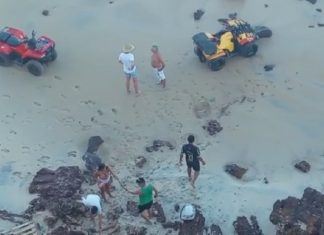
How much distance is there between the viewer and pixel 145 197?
14.2 m

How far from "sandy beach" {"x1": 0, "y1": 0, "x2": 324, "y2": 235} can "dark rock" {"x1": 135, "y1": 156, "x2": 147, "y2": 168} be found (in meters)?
0.11

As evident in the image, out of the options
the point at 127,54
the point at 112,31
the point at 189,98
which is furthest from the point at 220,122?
the point at 112,31

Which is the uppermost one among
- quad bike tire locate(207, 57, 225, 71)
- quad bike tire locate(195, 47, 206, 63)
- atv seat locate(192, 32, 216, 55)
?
atv seat locate(192, 32, 216, 55)

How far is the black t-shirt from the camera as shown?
48.6 ft

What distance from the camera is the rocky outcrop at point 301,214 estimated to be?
549 inches

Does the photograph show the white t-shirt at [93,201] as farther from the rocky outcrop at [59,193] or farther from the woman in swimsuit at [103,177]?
the woman in swimsuit at [103,177]

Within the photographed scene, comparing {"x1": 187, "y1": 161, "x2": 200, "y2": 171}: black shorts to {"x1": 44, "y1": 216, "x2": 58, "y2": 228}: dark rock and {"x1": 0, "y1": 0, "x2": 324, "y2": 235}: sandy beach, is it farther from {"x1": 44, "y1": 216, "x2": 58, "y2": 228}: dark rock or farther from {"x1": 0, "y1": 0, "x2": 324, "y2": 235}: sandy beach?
{"x1": 44, "y1": 216, "x2": 58, "y2": 228}: dark rock

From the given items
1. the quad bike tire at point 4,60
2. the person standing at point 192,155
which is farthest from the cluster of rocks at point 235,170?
the quad bike tire at point 4,60

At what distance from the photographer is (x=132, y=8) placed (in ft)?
68.9

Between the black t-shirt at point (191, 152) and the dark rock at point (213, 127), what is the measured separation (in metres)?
2.27

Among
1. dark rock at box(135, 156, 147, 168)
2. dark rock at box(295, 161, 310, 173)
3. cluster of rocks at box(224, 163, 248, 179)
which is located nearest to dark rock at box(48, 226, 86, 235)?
dark rock at box(135, 156, 147, 168)

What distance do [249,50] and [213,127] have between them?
307 centimetres

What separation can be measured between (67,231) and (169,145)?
A: 12.2 feet

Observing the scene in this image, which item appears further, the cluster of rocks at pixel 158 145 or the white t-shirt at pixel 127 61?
the white t-shirt at pixel 127 61
